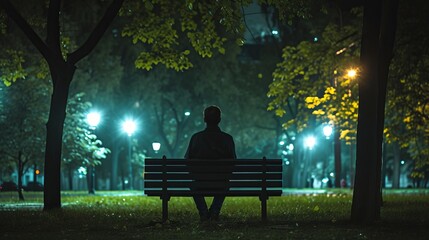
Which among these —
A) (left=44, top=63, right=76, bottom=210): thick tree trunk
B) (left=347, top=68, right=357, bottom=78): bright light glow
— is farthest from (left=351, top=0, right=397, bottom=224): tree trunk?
(left=347, top=68, right=357, bottom=78): bright light glow

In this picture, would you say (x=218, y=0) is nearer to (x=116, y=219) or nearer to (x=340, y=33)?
(x=116, y=219)

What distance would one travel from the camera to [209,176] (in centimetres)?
1161

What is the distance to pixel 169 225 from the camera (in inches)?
437

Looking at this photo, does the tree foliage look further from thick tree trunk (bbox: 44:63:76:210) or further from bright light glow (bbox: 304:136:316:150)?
bright light glow (bbox: 304:136:316:150)

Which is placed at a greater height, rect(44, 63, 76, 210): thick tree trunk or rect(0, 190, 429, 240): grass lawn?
rect(44, 63, 76, 210): thick tree trunk

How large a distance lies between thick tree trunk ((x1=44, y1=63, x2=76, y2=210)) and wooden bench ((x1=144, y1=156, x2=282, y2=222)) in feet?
15.5

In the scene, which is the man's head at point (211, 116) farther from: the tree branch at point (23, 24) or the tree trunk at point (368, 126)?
the tree branch at point (23, 24)

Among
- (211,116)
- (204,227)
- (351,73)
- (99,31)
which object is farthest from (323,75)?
(204,227)

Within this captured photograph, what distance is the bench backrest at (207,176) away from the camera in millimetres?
11594

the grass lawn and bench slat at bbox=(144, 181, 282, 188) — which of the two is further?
bench slat at bbox=(144, 181, 282, 188)

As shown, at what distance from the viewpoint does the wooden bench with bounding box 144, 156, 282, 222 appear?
38.0ft

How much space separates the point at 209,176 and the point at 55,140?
5.61m

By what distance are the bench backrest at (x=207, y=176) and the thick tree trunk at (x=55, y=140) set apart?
473cm

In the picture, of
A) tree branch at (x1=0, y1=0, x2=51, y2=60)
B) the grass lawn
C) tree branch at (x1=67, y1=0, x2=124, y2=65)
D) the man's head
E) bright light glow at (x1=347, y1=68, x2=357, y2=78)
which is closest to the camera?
the grass lawn
